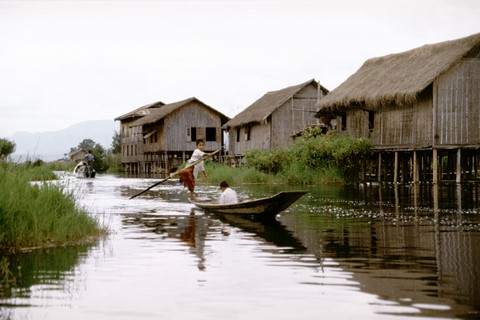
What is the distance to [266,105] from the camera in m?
44.5

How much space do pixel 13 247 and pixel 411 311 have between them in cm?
596

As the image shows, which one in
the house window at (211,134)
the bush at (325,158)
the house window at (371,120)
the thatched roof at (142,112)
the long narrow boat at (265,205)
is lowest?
the long narrow boat at (265,205)

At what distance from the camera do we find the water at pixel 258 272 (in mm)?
6410

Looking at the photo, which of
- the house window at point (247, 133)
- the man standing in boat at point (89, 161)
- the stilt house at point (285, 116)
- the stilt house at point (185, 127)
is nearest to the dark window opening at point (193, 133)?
the stilt house at point (185, 127)

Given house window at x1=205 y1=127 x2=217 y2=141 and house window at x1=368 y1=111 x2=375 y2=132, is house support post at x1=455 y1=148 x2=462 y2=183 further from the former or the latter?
house window at x1=205 y1=127 x2=217 y2=141

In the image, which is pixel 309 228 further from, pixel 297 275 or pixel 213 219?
pixel 297 275

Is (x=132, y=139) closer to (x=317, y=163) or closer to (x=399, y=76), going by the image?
(x=317, y=163)

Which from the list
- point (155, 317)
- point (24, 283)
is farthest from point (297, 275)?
point (24, 283)

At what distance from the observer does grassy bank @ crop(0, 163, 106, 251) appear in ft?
32.3

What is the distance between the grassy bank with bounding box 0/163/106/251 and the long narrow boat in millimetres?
3407

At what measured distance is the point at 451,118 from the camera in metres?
28.5

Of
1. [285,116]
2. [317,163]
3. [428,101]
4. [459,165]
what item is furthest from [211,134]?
[459,165]

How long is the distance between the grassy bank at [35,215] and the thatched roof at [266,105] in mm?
30252

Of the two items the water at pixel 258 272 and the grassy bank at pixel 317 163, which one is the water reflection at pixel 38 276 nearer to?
the water at pixel 258 272
